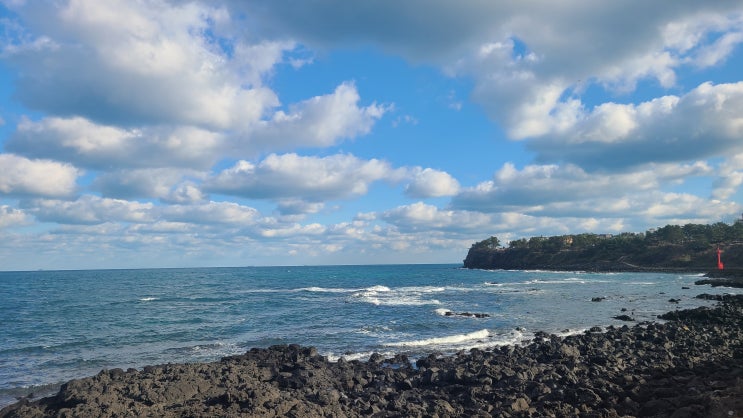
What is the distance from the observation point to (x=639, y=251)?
122500mm

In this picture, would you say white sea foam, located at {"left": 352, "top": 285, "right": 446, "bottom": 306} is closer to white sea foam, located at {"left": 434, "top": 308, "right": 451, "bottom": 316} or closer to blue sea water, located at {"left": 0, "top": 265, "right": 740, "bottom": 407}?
blue sea water, located at {"left": 0, "top": 265, "right": 740, "bottom": 407}

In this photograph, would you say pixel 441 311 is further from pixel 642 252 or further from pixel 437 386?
pixel 642 252

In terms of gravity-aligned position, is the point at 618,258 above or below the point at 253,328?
above

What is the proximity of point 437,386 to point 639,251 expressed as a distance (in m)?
127

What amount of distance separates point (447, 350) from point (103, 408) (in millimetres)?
15174

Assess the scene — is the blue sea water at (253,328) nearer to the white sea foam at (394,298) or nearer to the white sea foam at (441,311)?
the white sea foam at (441,311)

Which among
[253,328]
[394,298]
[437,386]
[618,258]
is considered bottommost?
[394,298]

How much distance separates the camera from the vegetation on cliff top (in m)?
102

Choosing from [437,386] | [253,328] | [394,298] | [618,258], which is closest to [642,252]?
[618,258]

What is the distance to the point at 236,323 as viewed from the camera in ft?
108

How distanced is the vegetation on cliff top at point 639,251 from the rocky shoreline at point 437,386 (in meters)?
91.1

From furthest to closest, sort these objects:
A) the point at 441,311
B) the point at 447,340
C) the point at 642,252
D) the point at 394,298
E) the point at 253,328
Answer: the point at 642,252 < the point at 394,298 < the point at 441,311 < the point at 253,328 < the point at 447,340

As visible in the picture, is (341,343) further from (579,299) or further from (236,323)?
(579,299)

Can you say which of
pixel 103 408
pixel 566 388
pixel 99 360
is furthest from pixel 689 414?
pixel 99 360
